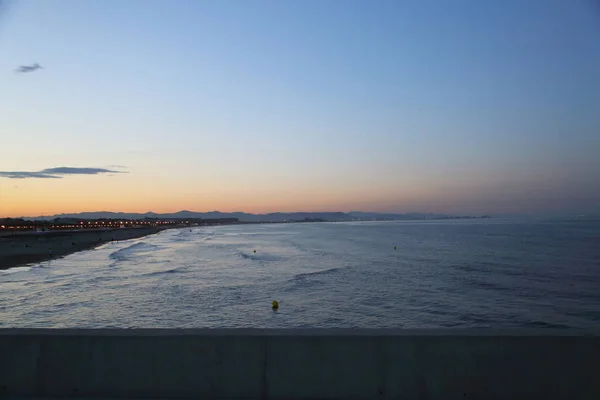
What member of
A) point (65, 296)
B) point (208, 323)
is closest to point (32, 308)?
point (65, 296)

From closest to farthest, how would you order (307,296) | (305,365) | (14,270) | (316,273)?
(305,365), (307,296), (316,273), (14,270)

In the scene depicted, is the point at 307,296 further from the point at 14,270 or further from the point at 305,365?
the point at 14,270

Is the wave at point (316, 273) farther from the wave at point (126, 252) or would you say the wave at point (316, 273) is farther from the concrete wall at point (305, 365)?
the concrete wall at point (305, 365)

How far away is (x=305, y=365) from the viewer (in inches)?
188

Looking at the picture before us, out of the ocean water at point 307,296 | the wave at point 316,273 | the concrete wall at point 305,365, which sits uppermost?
the concrete wall at point 305,365

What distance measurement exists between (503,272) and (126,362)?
30.5m

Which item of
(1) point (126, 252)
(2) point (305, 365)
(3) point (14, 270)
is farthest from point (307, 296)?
(1) point (126, 252)

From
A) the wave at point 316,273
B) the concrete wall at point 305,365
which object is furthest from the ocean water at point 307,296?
the concrete wall at point 305,365

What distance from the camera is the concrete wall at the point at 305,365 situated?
4645 millimetres

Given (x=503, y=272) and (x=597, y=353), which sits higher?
(x=597, y=353)

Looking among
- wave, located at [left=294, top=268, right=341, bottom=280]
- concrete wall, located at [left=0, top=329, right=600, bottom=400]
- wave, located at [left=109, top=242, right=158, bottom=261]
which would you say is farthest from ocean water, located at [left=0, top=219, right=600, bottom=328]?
wave, located at [left=109, top=242, right=158, bottom=261]

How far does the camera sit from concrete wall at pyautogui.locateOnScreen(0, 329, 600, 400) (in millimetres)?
4645

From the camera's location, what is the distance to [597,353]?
15.1 feet

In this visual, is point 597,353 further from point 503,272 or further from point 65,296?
point 503,272
